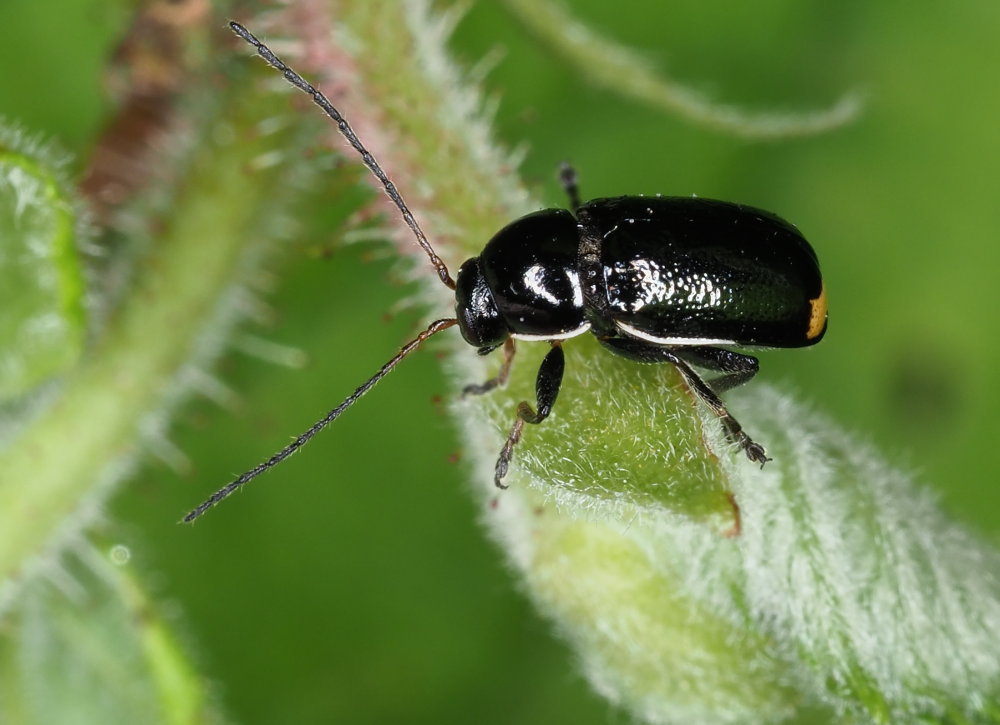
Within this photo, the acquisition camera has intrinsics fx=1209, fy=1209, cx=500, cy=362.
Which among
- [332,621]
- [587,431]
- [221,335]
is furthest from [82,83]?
[587,431]

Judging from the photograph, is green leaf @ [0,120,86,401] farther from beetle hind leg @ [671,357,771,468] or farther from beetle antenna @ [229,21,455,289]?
beetle hind leg @ [671,357,771,468]

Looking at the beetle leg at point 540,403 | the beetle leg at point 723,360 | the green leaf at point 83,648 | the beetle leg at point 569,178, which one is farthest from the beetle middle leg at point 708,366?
the green leaf at point 83,648

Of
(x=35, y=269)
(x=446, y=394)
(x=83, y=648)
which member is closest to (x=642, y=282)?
(x=446, y=394)

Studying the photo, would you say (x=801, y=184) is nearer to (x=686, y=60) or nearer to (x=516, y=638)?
(x=686, y=60)

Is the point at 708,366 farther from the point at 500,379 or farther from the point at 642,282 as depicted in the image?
the point at 500,379

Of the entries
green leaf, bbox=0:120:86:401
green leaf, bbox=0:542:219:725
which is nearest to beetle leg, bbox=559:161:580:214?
green leaf, bbox=0:120:86:401

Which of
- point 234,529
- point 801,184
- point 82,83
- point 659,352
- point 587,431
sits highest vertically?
point 82,83
